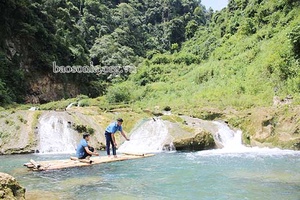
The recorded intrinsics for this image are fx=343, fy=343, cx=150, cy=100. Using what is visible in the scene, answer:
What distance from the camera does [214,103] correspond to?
25.6 m

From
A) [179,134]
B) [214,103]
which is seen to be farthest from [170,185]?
[214,103]

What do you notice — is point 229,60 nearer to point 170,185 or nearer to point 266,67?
point 266,67

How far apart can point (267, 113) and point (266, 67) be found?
30.3 ft

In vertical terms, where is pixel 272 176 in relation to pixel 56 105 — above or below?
below

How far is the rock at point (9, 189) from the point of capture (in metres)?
6.15

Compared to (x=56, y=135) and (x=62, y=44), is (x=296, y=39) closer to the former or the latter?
(x=56, y=135)

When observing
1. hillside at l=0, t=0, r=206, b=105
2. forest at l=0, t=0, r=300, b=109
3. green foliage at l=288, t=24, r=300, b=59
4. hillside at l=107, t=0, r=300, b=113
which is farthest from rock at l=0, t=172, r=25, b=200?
→ hillside at l=0, t=0, r=206, b=105

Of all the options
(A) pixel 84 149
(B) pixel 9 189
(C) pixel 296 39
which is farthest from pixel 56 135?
(C) pixel 296 39

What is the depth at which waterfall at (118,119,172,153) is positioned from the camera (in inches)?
719

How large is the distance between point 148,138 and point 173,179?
30.9ft

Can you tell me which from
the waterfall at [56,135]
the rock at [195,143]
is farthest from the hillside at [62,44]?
the rock at [195,143]

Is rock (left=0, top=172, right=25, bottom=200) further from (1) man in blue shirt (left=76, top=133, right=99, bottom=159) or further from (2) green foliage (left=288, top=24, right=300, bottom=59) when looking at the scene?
(2) green foliage (left=288, top=24, right=300, bottom=59)

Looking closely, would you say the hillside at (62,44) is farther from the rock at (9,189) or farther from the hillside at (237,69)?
the rock at (9,189)

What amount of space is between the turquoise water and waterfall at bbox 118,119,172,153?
4.65 m
